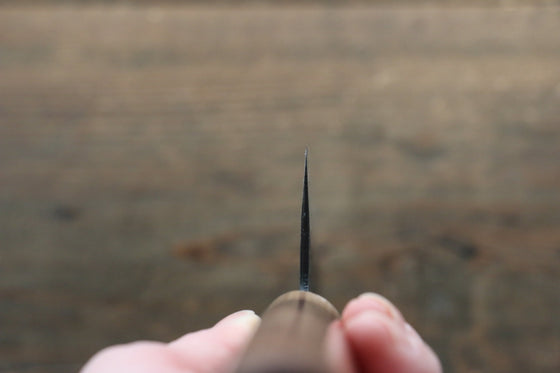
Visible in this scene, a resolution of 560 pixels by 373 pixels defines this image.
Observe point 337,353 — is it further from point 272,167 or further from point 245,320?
point 272,167

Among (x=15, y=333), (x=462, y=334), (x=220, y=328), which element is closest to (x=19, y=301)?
(x=15, y=333)

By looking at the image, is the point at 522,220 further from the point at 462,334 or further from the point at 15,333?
the point at 15,333

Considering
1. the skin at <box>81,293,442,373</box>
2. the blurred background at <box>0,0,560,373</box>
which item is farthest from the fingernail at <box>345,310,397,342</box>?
the blurred background at <box>0,0,560,373</box>

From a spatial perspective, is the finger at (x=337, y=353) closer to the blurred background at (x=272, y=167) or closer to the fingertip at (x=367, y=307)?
the fingertip at (x=367, y=307)

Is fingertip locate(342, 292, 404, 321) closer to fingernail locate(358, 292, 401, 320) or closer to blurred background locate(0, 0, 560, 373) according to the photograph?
fingernail locate(358, 292, 401, 320)

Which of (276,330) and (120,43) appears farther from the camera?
(120,43)

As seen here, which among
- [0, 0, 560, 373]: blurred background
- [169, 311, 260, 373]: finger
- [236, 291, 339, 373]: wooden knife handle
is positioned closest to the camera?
[236, 291, 339, 373]: wooden knife handle

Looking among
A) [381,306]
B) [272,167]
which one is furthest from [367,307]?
[272,167]
